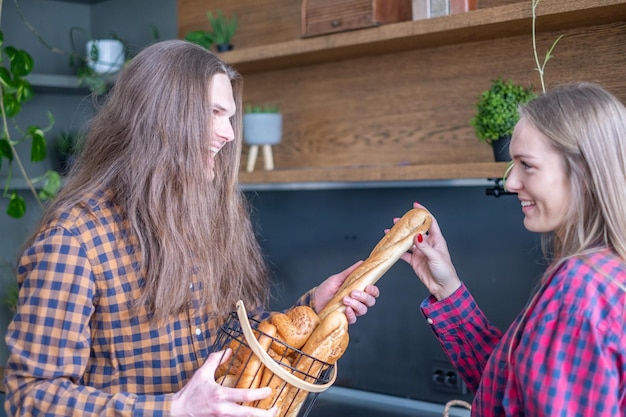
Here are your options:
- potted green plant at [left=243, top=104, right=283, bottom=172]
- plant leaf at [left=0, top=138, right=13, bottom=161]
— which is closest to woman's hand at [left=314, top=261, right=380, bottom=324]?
potted green plant at [left=243, top=104, right=283, bottom=172]

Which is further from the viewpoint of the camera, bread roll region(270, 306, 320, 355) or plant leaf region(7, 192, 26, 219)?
plant leaf region(7, 192, 26, 219)

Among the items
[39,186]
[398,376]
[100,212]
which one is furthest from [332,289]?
[39,186]

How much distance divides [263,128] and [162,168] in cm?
92

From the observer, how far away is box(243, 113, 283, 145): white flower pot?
2.15m

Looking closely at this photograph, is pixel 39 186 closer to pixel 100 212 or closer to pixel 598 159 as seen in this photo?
pixel 100 212

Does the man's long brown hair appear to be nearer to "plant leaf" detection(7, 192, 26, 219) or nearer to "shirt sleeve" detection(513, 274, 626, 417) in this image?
"shirt sleeve" detection(513, 274, 626, 417)

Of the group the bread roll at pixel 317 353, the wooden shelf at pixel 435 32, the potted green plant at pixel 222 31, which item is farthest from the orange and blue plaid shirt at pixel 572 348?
the potted green plant at pixel 222 31

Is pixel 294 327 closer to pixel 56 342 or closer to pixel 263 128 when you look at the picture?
pixel 56 342

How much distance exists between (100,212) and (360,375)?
3.83 feet

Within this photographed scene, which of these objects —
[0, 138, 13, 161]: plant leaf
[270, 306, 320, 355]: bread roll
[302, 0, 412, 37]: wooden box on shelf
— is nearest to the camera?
[270, 306, 320, 355]: bread roll

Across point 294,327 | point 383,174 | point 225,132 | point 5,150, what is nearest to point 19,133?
point 5,150

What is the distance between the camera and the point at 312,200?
2.26 m

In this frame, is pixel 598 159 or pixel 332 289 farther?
pixel 332 289

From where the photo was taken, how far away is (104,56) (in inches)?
98.3
